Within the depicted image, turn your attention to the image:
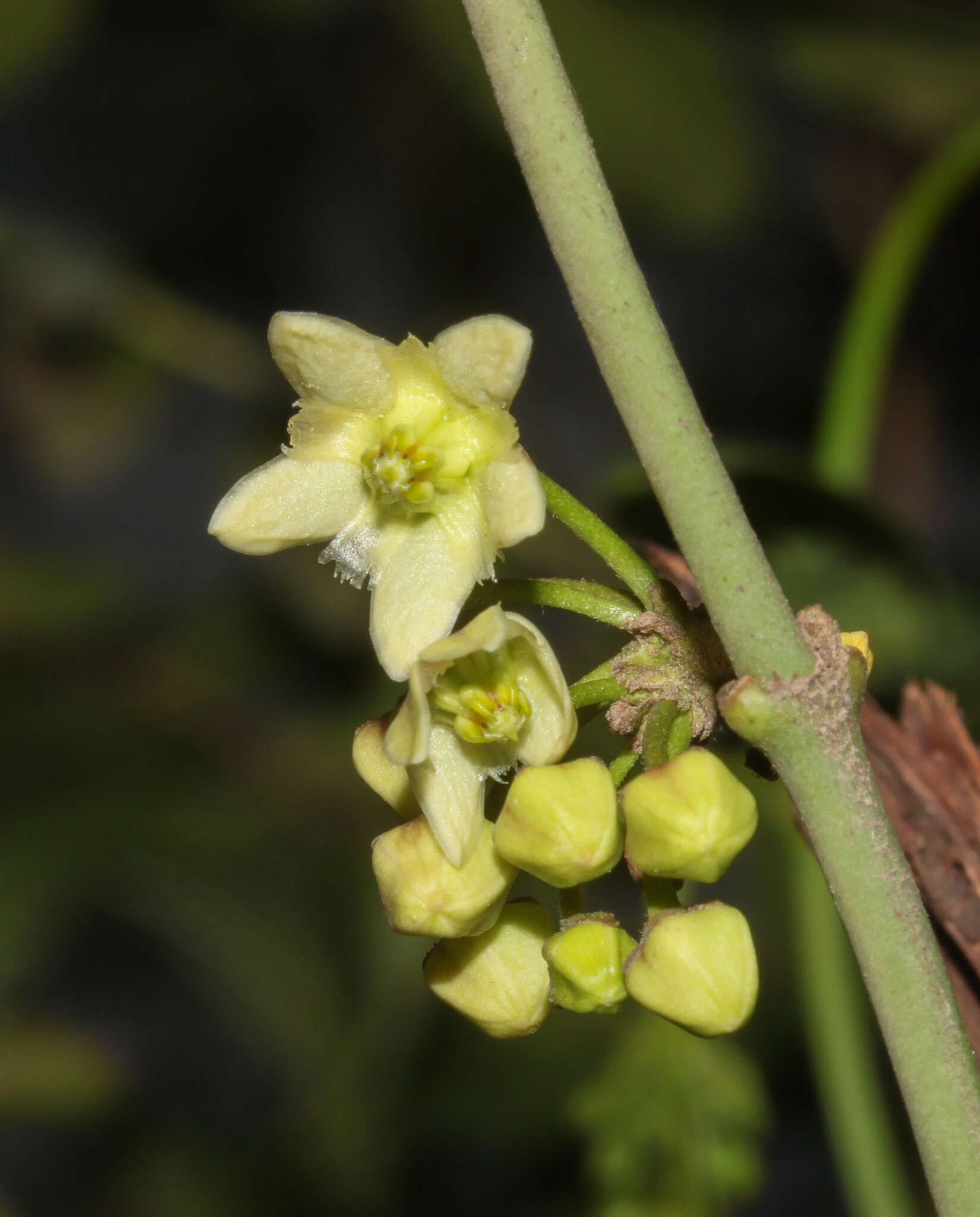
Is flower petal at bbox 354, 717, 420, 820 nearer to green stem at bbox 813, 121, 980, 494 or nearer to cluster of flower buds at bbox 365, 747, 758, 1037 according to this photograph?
cluster of flower buds at bbox 365, 747, 758, 1037

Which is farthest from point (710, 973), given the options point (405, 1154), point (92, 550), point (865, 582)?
point (92, 550)

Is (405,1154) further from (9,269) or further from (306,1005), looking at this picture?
(9,269)

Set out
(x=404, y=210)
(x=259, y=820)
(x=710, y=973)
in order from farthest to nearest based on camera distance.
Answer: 1. (x=404, y=210)
2. (x=259, y=820)
3. (x=710, y=973)

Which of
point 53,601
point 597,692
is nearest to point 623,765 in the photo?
point 597,692

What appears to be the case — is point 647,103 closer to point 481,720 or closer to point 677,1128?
point 677,1128

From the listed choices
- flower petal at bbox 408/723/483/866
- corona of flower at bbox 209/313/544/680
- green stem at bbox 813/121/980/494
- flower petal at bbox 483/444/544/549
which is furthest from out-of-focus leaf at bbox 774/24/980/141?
flower petal at bbox 408/723/483/866

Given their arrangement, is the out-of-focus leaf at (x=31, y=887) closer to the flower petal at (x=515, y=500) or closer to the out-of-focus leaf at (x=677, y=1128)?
the out-of-focus leaf at (x=677, y=1128)
